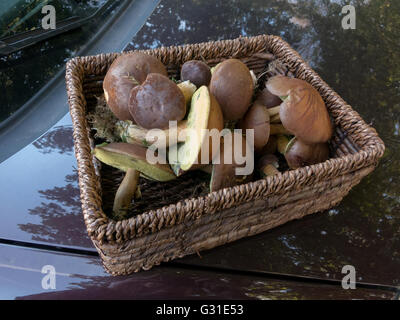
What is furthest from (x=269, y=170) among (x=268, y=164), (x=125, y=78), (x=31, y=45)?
(x=31, y=45)

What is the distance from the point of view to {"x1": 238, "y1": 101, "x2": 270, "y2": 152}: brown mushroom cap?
139 centimetres

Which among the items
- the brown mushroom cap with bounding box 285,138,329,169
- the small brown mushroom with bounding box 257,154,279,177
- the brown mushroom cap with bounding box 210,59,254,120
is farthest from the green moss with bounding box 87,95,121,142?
the brown mushroom cap with bounding box 285,138,329,169

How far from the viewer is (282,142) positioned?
1.52 metres

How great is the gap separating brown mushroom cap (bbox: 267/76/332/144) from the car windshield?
2.99 ft

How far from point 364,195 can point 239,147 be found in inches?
22.1

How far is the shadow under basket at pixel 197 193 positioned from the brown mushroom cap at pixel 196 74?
19 cm

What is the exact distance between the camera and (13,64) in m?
1.33

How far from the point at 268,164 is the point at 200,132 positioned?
381 mm

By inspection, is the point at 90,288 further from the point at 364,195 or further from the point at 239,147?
the point at 364,195

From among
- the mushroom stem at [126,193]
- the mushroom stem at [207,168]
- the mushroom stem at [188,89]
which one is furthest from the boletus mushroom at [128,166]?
the mushroom stem at [188,89]

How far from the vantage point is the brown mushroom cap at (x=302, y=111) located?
52.1 inches

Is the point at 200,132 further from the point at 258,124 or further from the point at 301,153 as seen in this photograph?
the point at 301,153
